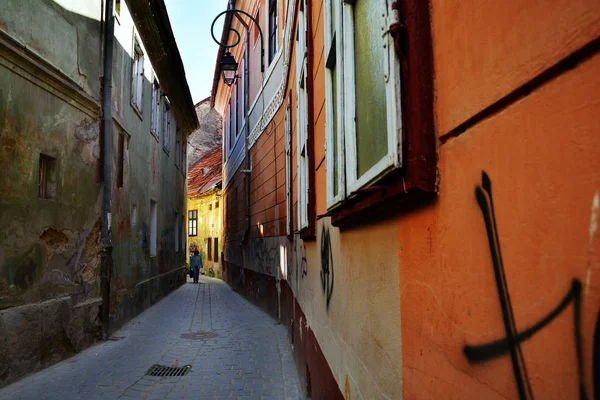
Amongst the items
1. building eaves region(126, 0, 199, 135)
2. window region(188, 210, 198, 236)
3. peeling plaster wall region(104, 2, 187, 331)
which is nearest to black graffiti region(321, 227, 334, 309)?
peeling plaster wall region(104, 2, 187, 331)

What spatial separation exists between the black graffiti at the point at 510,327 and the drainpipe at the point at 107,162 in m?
7.99

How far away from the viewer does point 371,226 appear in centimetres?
216

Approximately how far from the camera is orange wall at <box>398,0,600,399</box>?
780 mm

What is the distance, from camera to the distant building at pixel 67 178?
5754 millimetres

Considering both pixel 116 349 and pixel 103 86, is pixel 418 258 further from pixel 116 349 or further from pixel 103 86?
pixel 103 86

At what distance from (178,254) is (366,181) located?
18.0 m

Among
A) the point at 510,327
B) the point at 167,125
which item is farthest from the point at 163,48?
the point at 510,327

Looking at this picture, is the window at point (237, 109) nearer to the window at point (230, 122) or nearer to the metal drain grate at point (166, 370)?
the window at point (230, 122)

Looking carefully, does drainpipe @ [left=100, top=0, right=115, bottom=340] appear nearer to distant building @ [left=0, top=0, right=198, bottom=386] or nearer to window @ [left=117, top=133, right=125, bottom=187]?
distant building @ [left=0, top=0, right=198, bottom=386]

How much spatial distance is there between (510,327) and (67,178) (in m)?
7.28

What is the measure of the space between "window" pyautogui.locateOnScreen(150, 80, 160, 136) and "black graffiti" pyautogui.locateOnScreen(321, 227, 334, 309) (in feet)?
33.7

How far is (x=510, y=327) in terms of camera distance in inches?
38.4

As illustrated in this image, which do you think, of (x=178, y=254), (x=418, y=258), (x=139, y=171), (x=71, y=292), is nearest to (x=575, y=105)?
(x=418, y=258)

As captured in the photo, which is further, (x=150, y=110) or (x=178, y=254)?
(x=178, y=254)
